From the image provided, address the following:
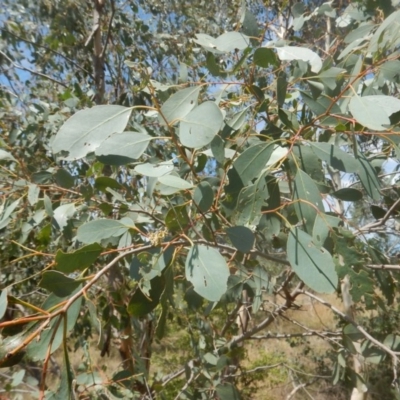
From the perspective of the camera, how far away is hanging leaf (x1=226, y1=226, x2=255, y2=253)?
79 cm

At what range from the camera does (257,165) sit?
2.60 ft

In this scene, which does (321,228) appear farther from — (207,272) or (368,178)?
(207,272)

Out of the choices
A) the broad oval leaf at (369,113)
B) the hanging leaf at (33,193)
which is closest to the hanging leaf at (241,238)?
the broad oval leaf at (369,113)

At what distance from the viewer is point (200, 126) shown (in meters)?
0.71

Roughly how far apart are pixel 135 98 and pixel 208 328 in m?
1.14

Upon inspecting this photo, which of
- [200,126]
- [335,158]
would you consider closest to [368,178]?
[335,158]

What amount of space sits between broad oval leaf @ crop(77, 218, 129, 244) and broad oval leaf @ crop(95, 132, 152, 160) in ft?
0.56

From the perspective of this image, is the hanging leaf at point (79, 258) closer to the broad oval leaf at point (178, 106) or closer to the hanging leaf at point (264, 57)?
the broad oval leaf at point (178, 106)

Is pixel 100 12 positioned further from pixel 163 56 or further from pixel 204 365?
pixel 204 365

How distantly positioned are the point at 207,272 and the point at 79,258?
20cm

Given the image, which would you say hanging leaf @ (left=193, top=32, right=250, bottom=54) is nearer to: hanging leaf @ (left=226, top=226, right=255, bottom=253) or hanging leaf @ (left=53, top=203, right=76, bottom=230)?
hanging leaf @ (left=226, top=226, right=255, bottom=253)

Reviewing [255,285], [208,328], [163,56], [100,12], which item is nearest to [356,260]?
[255,285]

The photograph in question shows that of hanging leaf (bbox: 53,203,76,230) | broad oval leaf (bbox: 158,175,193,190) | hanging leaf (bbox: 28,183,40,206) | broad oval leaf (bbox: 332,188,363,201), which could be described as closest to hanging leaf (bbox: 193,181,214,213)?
broad oval leaf (bbox: 158,175,193,190)

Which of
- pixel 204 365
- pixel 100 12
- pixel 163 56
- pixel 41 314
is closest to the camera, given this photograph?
pixel 41 314
